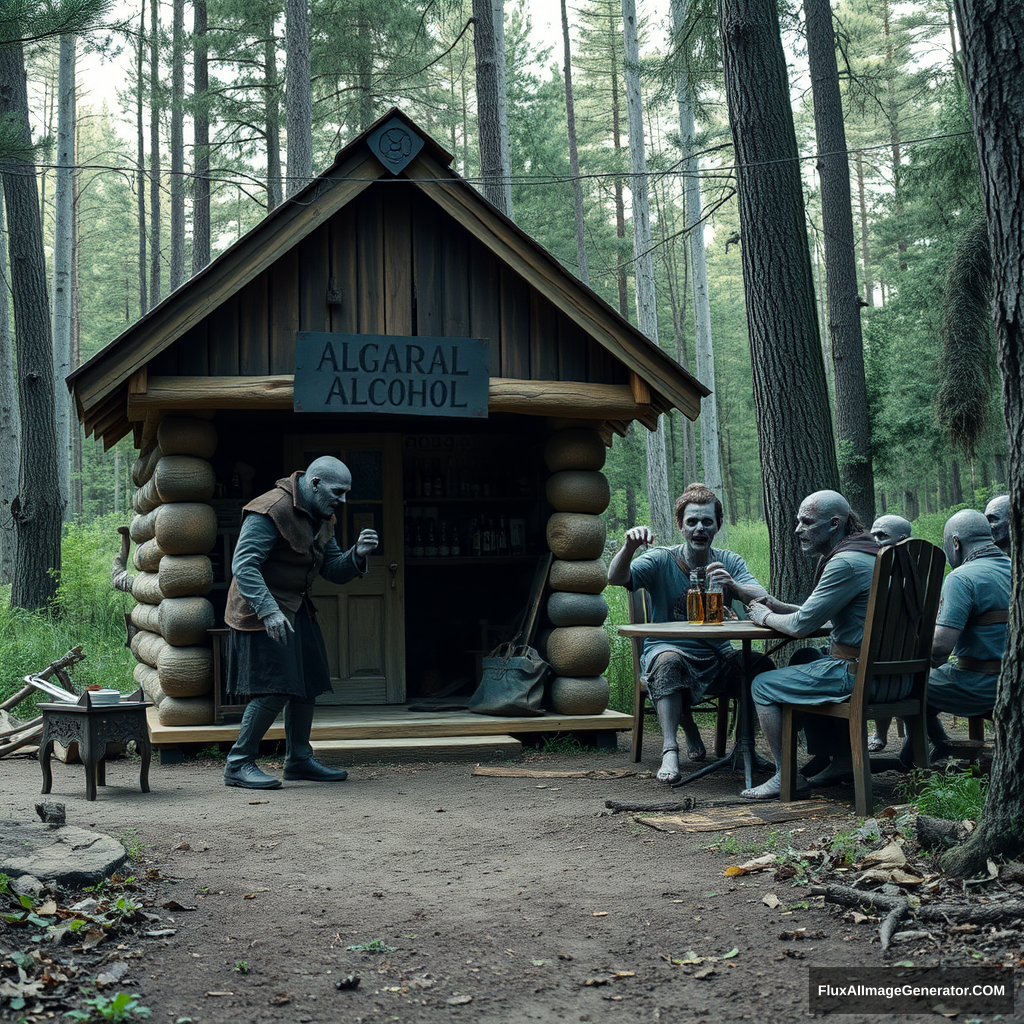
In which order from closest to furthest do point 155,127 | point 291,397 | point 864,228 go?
point 291,397, point 155,127, point 864,228

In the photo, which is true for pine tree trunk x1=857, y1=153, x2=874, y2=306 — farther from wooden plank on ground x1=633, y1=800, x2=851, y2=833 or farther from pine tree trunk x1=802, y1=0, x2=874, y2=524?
wooden plank on ground x1=633, y1=800, x2=851, y2=833

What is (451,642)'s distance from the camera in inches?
385

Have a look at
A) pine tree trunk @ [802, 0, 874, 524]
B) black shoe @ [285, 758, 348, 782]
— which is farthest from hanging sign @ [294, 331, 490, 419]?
pine tree trunk @ [802, 0, 874, 524]

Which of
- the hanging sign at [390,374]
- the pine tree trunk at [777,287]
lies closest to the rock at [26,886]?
the hanging sign at [390,374]

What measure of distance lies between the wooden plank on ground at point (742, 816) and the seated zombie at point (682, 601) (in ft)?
2.98

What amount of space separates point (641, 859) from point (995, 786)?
5.26 ft

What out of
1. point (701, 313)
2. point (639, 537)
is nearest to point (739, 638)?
point (639, 537)

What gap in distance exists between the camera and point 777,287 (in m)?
7.80

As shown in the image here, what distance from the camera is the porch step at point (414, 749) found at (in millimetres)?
7312

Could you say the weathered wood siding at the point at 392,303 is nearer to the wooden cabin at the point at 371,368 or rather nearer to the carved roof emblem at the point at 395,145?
the wooden cabin at the point at 371,368

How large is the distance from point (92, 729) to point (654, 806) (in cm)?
330

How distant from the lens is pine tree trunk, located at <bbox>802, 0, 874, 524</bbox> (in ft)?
42.4

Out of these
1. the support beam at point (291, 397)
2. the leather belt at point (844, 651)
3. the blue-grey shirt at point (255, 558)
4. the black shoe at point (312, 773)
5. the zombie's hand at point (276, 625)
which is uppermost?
the support beam at point (291, 397)

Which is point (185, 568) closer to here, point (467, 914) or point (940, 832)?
point (467, 914)
